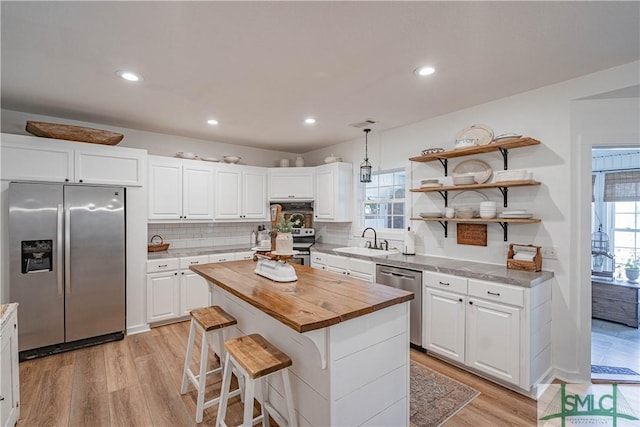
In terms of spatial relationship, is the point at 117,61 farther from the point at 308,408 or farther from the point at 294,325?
the point at 308,408

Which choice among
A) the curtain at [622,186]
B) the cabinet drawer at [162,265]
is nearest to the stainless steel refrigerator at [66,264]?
the cabinet drawer at [162,265]

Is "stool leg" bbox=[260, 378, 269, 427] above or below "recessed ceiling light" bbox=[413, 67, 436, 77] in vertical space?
below

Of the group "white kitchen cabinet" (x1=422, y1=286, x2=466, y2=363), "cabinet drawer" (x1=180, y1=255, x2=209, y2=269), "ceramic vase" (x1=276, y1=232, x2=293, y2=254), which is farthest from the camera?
"cabinet drawer" (x1=180, y1=255, x2=209, y2=269)

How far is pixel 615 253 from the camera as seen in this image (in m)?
4.83

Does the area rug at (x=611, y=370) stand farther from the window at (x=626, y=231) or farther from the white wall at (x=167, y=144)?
the white wall at (x=167, y=144)

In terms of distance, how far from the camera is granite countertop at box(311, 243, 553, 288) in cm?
243

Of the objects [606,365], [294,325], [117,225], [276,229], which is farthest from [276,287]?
[606,365]

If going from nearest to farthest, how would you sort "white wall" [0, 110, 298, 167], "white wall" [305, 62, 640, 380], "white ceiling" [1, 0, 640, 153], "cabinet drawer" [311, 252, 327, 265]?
1. "white ceiling" [1, 0, 640, 153]
2. "white wall" [305, 62, 640, 380]
3. "white wall" [0, 110, 298, 167]
4. "cabinet drawer" [311, 252, 327, 265]

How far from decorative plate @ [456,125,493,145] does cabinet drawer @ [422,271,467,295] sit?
138cm

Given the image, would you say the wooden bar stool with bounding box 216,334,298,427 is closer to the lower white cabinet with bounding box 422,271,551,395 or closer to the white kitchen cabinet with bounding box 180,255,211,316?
the lower white cabinet with bounding box 422,271,551,395

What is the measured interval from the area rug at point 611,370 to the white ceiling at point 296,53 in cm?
260

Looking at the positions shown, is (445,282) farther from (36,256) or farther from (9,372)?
(36,256)

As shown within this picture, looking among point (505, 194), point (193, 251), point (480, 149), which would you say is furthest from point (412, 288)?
point (193, 251)

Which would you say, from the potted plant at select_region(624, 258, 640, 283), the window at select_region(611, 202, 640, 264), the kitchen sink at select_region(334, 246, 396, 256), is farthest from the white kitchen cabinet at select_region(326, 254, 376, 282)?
the window at select_region(611, 202, 640, 264)
